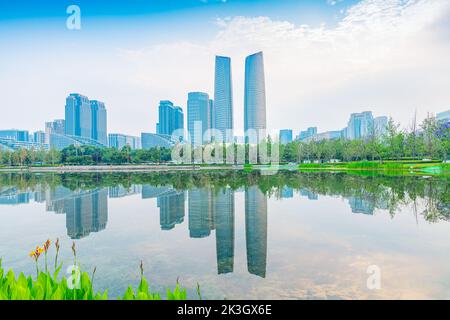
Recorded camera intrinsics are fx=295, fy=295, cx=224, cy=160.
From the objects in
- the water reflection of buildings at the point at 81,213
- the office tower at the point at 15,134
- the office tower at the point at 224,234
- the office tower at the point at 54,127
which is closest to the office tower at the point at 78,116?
the office tower at the point at 54,127

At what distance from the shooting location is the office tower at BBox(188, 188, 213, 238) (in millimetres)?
8284

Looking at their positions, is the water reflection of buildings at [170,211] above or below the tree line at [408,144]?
below

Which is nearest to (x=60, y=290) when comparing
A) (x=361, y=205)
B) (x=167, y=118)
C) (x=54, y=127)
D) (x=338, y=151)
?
(x=361, y=205)

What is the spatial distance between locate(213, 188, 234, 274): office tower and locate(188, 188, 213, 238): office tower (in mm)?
234

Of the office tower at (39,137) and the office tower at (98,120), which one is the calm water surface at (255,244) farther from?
the office tower at (39,137)

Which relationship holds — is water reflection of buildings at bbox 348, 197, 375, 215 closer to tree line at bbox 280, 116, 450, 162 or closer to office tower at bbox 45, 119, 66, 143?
tree line at bbox 280, 116, 450, 162

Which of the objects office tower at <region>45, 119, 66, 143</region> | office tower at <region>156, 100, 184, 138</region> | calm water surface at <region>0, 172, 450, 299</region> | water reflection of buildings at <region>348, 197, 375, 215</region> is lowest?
calm water surface at <region>0, 172, 450, 299</region>

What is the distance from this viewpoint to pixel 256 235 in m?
7.89

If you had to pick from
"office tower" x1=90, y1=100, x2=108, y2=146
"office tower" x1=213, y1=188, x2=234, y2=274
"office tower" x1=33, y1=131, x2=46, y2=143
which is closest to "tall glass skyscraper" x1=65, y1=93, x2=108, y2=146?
"office tower" x1=90, y1=100, x2=108, y2=146

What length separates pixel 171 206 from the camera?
41.7 ft

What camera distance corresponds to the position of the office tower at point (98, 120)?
121 m

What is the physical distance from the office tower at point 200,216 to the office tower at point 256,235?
3.96 ft
